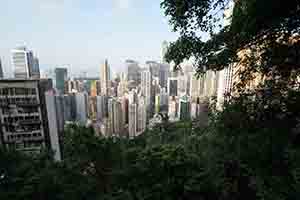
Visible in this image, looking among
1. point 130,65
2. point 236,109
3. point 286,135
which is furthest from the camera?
point 130,65

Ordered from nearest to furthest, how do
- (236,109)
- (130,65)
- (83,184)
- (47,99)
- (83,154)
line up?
(236,109), (83,184), (83,154), (47,99), (130,65)

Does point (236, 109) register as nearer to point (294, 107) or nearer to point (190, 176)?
point (294, 107)

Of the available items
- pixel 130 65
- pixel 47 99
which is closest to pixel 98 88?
pixel 130 65

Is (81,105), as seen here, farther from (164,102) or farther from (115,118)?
(164,102)

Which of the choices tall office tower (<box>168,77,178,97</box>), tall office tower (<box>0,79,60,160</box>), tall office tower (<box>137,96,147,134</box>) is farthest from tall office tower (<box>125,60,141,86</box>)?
tall office tower (<box>0,79,60,160</box>)

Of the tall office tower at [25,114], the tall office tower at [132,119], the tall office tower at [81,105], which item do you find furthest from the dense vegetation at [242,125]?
the tall office tower at [81,105]

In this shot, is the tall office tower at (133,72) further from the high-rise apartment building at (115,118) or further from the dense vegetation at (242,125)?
the dense vegetation at (242,125)

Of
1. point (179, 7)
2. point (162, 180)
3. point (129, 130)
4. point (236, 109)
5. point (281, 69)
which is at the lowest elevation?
point (129, 130)

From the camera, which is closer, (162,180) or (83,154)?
(162,180)
